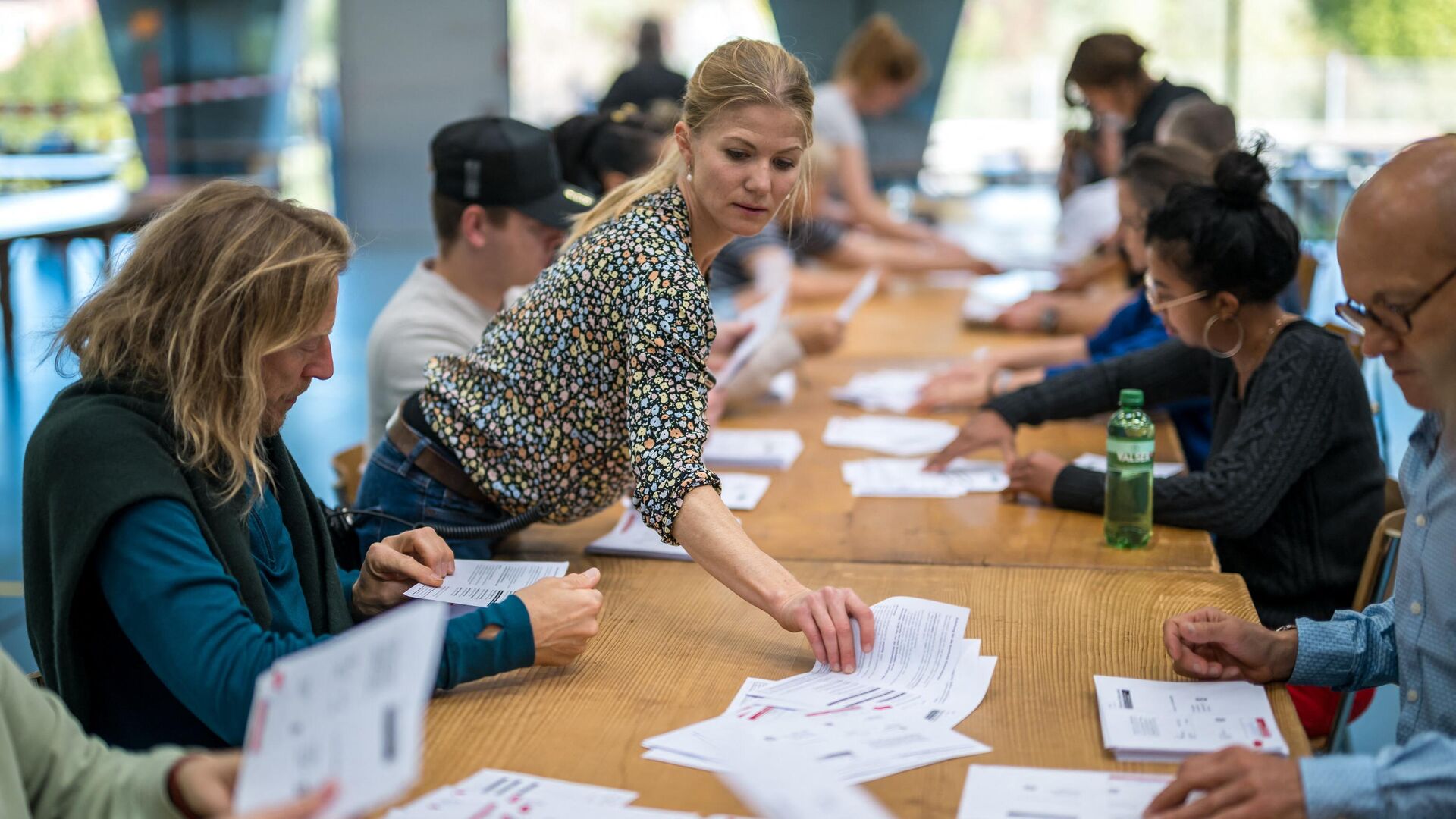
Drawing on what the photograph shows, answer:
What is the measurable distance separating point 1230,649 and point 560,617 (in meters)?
0.82

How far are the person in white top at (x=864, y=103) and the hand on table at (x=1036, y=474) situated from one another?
332 cm

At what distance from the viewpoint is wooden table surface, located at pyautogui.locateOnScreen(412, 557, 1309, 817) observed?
140 cm

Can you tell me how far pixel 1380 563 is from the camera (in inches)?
86.8

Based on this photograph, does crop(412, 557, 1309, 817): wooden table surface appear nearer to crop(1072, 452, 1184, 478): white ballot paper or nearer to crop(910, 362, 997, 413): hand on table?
crop(1072, 452, 1184, 478): white ballot paper

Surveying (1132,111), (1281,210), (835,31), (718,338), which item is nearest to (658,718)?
(1281,210)

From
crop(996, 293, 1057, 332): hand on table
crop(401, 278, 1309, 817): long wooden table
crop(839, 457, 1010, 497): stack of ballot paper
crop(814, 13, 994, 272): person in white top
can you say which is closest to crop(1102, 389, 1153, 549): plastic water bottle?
crop(401, 278, 1309, 817): long wooden table

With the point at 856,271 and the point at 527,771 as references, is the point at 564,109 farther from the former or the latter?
the point at 527,771

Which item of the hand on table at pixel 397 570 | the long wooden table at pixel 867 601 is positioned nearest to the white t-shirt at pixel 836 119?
the long wooden table at pixel 867 601

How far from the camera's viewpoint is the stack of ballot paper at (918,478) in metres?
2.62

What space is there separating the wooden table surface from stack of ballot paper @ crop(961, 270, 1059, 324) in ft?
8.27

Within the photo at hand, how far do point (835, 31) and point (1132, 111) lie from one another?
25.0 ft

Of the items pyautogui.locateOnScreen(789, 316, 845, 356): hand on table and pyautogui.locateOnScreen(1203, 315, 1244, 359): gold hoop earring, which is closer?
pyautogui.locateOnScreen(1203, 315, 1244, 359): gold hoop earring

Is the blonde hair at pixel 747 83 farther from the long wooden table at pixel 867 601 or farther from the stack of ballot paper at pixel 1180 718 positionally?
the stack of ballot paper at pixel 1180 718

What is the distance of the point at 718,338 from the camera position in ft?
10.7
